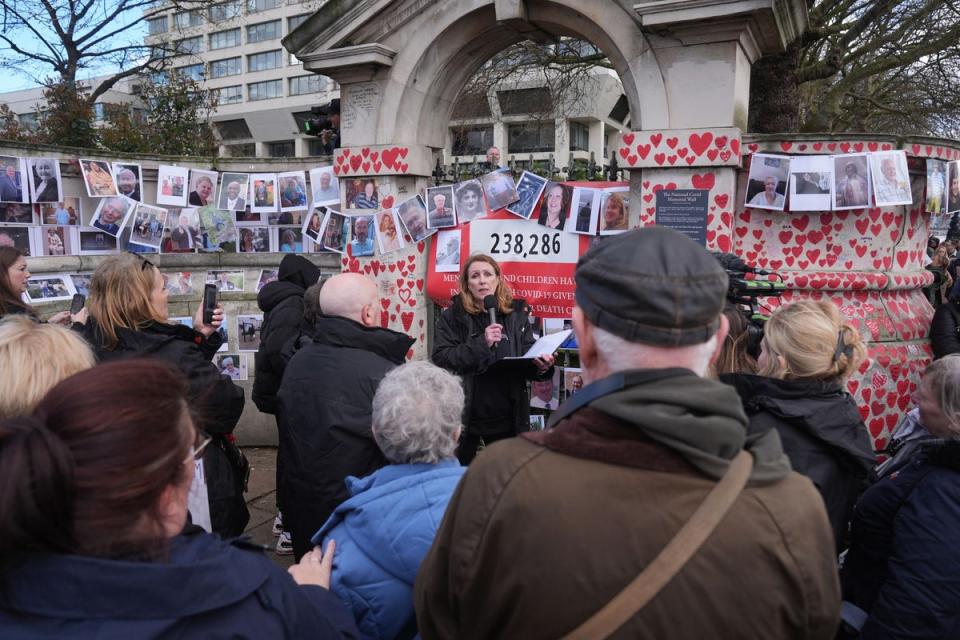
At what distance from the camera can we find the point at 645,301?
123 cm

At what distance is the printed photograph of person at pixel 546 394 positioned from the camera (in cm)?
509

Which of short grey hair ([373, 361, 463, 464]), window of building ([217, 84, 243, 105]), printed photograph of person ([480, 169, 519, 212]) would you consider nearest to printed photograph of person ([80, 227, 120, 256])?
printed photograph of person ([480, 169, 519, 212])

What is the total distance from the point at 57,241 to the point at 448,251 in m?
3.07

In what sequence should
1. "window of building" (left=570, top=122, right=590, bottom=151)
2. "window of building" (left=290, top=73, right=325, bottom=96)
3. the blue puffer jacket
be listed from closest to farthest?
1. the blue puffer jacket
2. "window of building" (left=570, top=122, right=590, bottom=151)
3. "window of building" (left=290, top=73, right=325, bottom=96)

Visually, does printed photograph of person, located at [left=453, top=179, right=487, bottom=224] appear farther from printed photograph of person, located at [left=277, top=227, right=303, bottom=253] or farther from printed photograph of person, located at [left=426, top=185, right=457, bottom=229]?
printed photograph of person, located at [left=277, top=227, right=303, bottom=253]

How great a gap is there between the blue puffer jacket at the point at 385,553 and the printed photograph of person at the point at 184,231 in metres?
4.66

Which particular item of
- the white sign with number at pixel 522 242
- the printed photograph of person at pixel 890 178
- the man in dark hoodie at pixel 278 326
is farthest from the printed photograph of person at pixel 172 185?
the printed photograph of person at pixel 890 178

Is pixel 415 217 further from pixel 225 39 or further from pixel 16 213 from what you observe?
pixel 225 39

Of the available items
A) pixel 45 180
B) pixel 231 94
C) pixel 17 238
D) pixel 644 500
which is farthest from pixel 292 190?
pixel 231 94

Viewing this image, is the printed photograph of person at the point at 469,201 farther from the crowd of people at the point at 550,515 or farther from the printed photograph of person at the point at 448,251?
the crowd of people at the point at 550,515

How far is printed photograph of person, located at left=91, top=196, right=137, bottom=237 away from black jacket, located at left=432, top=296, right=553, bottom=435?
10.3 feet

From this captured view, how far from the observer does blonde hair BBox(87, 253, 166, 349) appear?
2.94 metres

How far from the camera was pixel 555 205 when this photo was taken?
16.4ft

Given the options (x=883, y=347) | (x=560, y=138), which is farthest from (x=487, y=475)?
(x=560, y=138)
